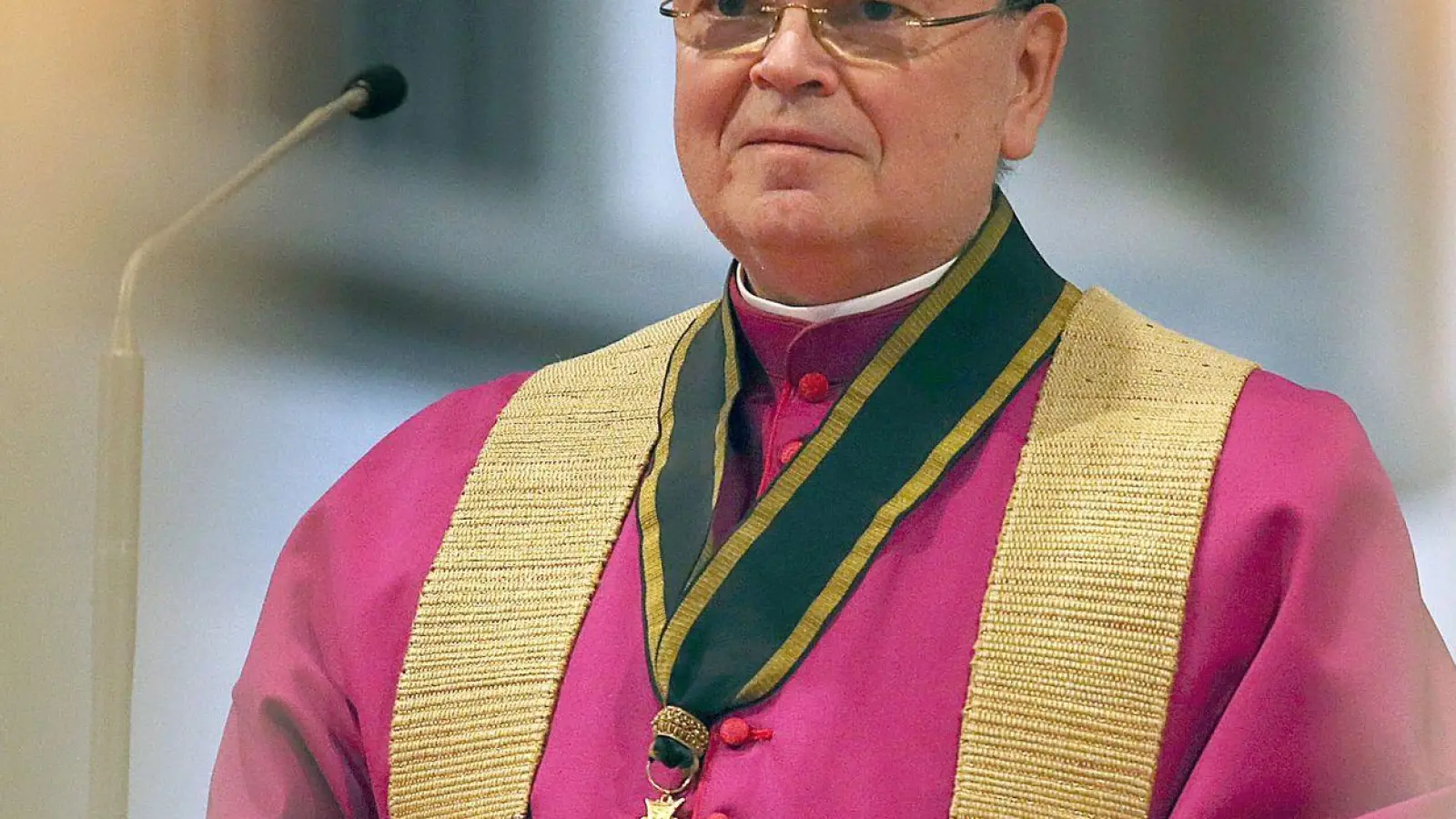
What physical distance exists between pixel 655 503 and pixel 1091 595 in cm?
50

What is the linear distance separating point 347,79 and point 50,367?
2.16 ft

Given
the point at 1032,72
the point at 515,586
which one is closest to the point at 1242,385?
the point at 1032,72

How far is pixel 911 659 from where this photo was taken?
6.78 feet

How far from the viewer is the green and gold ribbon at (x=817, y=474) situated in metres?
2.10

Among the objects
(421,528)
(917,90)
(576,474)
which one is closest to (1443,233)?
(917,90)

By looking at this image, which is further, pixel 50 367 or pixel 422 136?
pixel 422 136

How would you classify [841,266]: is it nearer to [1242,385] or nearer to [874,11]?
[874,11]

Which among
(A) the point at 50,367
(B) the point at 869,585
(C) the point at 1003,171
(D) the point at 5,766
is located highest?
(C) the point at 1003,171

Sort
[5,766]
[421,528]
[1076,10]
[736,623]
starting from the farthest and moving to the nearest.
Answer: [1076,10]
[421,528]
[736,623]
[5,766]

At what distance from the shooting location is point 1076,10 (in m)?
2.62

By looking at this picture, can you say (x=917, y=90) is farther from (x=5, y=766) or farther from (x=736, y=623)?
(x=5, y=766)

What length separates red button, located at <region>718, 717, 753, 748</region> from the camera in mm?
2049

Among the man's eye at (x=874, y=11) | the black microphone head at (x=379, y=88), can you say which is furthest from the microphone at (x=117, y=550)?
the man's eye at (x=874, y=11)

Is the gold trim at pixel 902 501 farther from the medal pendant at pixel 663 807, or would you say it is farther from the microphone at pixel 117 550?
the microphone at pixel 117 550
